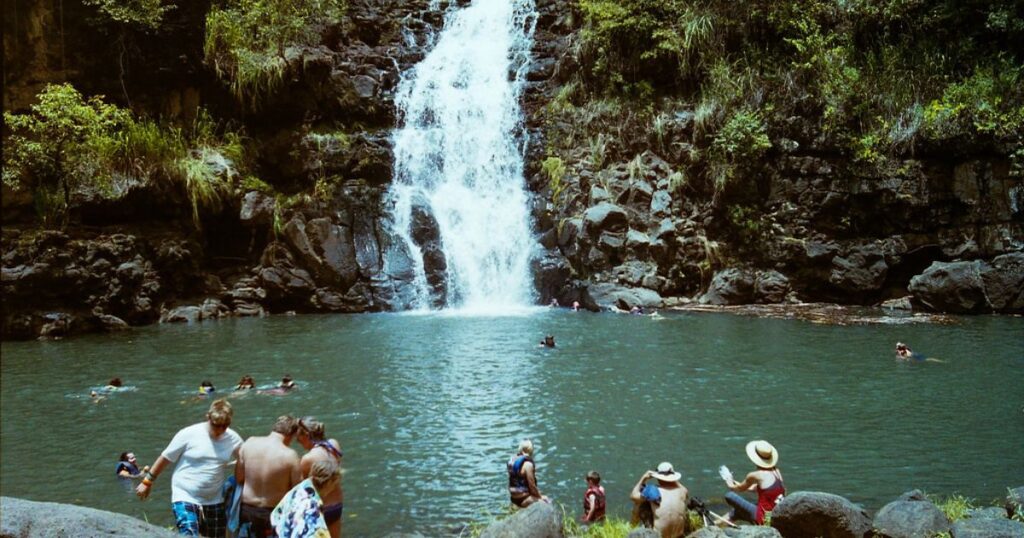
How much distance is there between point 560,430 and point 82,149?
59.0ft

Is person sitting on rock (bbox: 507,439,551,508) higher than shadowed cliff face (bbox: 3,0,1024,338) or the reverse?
the reverse

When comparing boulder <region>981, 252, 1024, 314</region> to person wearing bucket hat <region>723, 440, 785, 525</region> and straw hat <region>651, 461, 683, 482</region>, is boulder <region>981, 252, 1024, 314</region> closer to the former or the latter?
person wearing bucket hat <region>723, 440, 785, 525</region>

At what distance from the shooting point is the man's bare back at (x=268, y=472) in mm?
5340

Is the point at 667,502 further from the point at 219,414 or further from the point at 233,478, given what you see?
the point at 219,414

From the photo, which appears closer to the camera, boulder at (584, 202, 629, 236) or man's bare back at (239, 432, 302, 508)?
man's bare back at (239, 432, 302, 508)

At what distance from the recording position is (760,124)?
71.6ft

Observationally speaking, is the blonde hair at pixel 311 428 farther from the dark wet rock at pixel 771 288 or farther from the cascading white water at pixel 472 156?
the dark wet rock at pixel 771 288

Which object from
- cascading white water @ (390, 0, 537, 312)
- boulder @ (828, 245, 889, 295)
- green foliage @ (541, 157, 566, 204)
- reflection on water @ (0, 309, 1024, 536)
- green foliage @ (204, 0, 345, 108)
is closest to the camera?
reflection on water @ (0, 309, 1024, 536)

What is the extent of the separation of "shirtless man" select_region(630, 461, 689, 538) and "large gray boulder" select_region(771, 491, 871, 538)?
2.78 feet

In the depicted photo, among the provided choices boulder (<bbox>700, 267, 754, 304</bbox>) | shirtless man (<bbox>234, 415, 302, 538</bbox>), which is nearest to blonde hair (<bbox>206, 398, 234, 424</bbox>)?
shirtless man (<bbox>234, 415, 302, 538</bbox>)

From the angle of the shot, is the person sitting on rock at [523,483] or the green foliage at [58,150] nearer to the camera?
the person sitting on rock at [523,483]

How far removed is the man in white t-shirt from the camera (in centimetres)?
543

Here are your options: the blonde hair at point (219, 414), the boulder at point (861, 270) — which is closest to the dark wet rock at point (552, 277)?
the boulder at point (861, 270)

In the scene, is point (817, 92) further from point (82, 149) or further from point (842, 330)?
point (82, 149)
